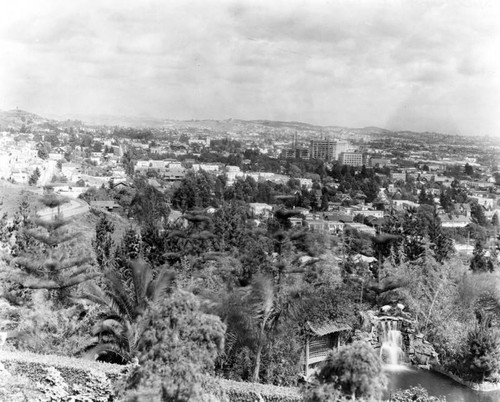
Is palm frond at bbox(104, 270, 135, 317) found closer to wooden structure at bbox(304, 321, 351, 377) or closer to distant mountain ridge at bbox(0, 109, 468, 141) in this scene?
wooden structure at bbox(304, 321, 351, 377)

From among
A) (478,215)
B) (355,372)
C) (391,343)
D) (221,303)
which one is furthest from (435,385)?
(478,215)

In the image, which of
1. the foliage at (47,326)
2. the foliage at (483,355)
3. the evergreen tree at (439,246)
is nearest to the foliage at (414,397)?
the foliage at (483,355)

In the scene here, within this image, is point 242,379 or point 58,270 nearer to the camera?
point 242,379

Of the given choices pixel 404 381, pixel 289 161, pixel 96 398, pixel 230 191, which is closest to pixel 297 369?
pixel 404 381

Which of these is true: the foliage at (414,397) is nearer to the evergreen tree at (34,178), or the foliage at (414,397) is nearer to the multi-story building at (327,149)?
the evergreen tree at (34,178)

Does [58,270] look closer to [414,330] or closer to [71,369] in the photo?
[71,369]

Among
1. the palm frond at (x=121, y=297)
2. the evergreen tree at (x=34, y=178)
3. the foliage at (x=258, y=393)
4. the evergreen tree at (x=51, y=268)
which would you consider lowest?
the evergreen tree at (x=34, y=178)

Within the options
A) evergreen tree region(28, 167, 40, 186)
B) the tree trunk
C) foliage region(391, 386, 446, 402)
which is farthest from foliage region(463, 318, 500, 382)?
evergreen tree region(28, 167, 40, 186)

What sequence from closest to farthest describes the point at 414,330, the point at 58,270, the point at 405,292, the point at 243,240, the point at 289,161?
the point at 58,270
the point at 414,330
the point at 405,292
the point at 243,240
the point at 289,161
